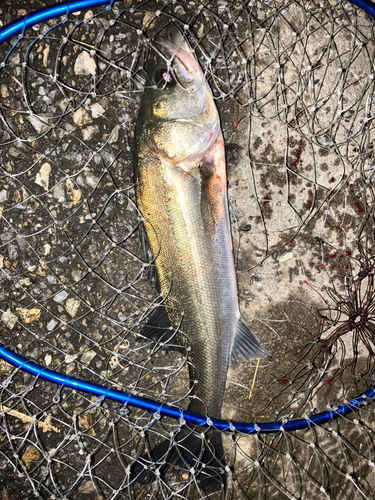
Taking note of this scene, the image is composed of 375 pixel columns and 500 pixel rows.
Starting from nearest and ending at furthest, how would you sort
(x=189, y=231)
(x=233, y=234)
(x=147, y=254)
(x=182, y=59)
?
(x=182, y=59)
(x=189, y=231)
(x=147, y=254)
(x=233, y=234)

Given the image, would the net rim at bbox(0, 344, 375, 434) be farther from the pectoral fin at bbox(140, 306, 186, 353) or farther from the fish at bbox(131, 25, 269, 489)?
the pectoral fin at bbox(140, 306, 186, 353)

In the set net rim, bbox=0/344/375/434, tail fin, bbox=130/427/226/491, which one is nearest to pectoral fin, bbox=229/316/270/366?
net rim, bbox=0/344/375/434

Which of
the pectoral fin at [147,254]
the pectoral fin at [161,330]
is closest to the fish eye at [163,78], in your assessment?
the pectoral fin at [147,254]

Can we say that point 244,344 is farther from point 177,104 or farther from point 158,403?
point 177,104

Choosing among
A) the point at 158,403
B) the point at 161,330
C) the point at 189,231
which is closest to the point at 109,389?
the point at 158,403

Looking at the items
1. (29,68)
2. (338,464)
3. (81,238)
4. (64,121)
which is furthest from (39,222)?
(338,464)

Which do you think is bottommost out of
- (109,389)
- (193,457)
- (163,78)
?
(193,457)

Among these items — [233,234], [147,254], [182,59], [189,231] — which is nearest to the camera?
[182,59]
